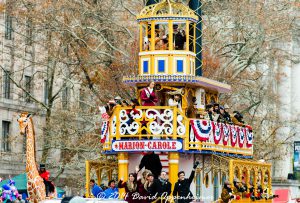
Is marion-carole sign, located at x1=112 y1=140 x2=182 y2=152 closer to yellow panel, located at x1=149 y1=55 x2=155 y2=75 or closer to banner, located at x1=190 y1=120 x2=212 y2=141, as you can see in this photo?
banner, located at x1=190 y1=120 x2=212 y2=141

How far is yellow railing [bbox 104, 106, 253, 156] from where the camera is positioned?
4172 cm

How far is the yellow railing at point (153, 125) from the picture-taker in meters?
41.7

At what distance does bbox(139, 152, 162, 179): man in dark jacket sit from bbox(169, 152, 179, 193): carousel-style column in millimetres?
898

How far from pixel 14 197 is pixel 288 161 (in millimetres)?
60916

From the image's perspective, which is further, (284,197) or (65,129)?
(65,129)

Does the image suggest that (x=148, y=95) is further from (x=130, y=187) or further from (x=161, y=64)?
(x=130, y=187)

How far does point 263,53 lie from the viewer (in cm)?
6312

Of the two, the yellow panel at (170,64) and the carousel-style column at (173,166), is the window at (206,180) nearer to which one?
the carousel-style column at (173,166)

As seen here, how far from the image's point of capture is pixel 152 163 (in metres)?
42.6

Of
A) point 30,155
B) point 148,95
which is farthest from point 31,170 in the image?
point 148,95

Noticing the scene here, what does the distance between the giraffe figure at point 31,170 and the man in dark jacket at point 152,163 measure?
3.09 meters

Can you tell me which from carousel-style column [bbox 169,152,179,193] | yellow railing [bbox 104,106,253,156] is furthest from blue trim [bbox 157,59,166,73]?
carousel-style column [bbox 169,152,179,193]

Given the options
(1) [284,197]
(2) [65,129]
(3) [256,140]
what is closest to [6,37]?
(2) [65,129]

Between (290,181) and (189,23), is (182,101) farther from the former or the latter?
(290,181)
